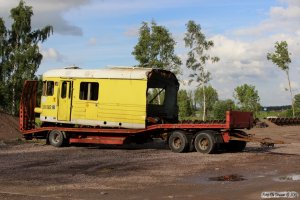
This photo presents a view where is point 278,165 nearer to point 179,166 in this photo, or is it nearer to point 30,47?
point 179,166

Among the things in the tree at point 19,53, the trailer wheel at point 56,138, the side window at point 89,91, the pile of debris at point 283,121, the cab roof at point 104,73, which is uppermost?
the tree at point 19,53

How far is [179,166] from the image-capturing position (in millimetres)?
13828

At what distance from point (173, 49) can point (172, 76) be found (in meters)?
33.0

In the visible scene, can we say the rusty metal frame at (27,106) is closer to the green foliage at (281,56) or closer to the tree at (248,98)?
the green foliage at (281,56)

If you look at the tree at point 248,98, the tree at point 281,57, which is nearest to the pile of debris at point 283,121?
the tree at point 281,57

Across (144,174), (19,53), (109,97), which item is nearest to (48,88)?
(109,97)

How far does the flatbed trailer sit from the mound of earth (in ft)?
16.8

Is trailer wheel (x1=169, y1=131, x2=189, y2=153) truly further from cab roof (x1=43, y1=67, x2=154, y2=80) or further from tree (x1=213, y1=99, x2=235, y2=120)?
tree (x1=213, y1=99, x2=235, y2=120)

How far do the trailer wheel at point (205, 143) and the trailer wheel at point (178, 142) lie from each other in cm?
43

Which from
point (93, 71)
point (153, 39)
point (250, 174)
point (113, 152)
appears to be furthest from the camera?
point (153, 39)

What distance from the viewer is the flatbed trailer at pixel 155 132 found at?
56.6 feet

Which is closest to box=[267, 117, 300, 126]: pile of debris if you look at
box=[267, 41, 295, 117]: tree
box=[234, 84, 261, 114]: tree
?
box=[267, 41, 295, 117]: tree

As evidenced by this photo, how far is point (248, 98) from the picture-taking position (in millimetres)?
87375

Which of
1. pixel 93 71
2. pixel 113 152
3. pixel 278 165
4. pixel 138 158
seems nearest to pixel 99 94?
pixel 93 71
